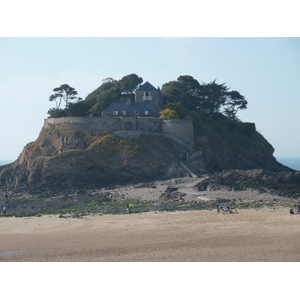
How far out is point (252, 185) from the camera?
31172 millimetres

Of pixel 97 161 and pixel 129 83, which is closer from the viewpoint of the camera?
pixel 97 161

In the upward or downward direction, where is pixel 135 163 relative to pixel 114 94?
downward

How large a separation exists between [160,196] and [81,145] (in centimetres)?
1172

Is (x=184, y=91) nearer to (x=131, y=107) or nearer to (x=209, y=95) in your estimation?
(x=209, y=95)

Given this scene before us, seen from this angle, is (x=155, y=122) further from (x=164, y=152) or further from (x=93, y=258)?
(x=93, y=258)

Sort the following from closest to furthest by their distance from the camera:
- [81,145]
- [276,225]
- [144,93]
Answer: [276,225] < [81,145] < [144,93]

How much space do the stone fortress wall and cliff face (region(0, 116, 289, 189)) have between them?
651 mm

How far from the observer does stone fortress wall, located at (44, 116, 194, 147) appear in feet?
135

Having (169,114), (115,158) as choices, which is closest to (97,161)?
(115,158)

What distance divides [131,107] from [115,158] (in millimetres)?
8051

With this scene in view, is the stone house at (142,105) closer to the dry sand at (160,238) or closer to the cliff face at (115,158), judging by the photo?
the cliff face at (115,158)

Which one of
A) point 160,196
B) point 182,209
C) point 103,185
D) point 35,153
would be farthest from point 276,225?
point 35,153

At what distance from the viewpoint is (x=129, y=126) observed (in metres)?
41.7

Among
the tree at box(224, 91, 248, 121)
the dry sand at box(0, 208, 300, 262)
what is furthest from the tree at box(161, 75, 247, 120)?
the dry sand at box(0, 208, 300, 262)
